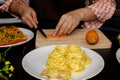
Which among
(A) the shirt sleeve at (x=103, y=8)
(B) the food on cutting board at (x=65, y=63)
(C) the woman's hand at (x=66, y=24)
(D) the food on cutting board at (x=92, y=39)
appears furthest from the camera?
(A) the shirt sleeve at (x=103, y=8)

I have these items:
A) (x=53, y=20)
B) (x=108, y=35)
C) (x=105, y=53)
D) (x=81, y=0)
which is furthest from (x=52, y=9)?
(x=105, y=53)

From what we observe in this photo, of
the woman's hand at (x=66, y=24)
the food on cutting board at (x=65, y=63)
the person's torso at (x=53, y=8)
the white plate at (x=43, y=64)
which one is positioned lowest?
the person's torso at (x=53, y=8)

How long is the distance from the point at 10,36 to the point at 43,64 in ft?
0.89

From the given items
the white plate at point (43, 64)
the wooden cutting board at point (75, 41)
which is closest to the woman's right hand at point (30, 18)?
the wooden cutting board at point (75, 41)

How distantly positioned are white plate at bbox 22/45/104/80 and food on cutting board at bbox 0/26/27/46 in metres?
0.15

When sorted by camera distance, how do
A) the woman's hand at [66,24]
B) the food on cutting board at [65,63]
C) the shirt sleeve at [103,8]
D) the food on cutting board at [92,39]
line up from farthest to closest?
the shirt sleeve at [103,8]
the woman's hand at [66,24]
the food on cutting board at [92,39]
the food on cutting board at [65,63]

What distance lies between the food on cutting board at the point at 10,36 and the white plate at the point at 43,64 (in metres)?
0.15

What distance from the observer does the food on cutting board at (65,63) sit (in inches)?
27.9

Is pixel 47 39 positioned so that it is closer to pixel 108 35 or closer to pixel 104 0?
pixel 108 35

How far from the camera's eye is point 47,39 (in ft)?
3.46

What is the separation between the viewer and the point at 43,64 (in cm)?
82

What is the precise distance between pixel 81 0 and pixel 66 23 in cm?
30

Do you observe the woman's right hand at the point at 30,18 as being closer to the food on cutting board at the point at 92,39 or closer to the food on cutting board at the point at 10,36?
the food on cutting board at the point at 10,36

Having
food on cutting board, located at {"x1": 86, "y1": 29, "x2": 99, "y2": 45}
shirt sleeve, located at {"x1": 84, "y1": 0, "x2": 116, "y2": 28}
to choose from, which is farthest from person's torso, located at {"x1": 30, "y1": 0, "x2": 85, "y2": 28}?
food on cutting board, located at {"x1": 86, "y1": 29, "x2": 99, "y2": 45}
